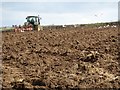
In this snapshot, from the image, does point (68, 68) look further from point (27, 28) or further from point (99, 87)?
point (27, 28)

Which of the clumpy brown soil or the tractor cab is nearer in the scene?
the clumpy brown soil

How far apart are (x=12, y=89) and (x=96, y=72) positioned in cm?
258

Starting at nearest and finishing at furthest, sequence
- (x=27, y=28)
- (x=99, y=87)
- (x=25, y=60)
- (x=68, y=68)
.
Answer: (x=99, y=87) < (x=68, y=68) < (x=25, y=60) < (x=27, y=28)

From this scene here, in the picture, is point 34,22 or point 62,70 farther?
point 34,22

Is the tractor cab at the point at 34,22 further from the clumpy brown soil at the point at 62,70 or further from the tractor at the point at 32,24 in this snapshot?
the clumpy brown soil at the point at 62,70

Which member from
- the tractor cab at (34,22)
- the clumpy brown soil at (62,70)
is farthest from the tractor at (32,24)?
the clumpy brown soil at (62,70)

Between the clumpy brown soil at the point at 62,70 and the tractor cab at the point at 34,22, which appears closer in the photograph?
the clumpy brown soil at the point at 62,70

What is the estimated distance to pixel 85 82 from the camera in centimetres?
864

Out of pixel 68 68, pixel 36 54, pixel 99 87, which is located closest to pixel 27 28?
pixel 36 54

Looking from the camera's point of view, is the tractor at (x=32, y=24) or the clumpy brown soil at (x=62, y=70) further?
the tractor at (x=32, y=24)

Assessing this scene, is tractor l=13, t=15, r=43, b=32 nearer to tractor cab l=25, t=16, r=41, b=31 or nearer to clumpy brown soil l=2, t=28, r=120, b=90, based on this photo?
tractor cab l=25, t=16, r=41, b=31

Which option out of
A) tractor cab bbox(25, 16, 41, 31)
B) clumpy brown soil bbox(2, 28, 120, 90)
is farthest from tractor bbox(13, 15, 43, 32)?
clumpy brown soil bbox(2, 28, 120, 90)

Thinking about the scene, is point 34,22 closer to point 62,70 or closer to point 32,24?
point 32,24

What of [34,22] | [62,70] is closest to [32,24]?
[34,22]
